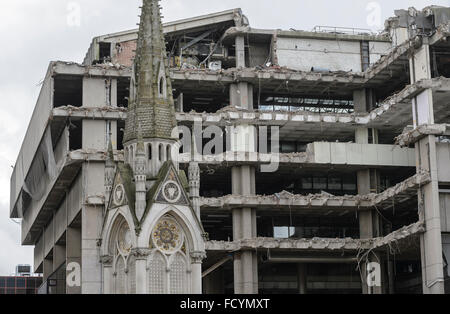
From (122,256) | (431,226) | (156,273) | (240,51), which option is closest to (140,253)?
(156,273)

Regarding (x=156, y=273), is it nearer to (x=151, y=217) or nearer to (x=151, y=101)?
(x=151, y=217)

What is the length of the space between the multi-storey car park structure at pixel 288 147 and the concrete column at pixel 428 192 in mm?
175

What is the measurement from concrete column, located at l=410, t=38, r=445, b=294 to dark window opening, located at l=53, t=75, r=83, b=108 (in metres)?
32.8

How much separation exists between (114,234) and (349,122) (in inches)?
2173

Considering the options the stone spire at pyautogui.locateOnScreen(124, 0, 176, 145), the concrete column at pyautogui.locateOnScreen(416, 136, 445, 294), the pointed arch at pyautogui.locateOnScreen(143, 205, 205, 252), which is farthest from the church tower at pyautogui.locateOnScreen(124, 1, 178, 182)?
the concrete column at pyautogui.locateOnScreen(416, 136, 445, 294)

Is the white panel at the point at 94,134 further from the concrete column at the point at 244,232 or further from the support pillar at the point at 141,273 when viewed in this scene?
the support pillar at the point at 141,273

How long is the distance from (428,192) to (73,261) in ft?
116

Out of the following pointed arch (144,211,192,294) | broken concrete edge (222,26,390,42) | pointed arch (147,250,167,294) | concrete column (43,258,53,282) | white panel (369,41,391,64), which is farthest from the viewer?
concrete column (43,258,53,282)

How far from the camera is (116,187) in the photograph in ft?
175

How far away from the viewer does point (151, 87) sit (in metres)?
55.8

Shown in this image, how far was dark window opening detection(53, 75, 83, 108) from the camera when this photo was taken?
10194 cm

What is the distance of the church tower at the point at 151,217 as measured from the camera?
5169 cm

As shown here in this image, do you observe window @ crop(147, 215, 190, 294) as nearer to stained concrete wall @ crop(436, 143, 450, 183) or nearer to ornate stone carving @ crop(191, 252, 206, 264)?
ornate stone carving @ crop(191, 252, 206, 264)
